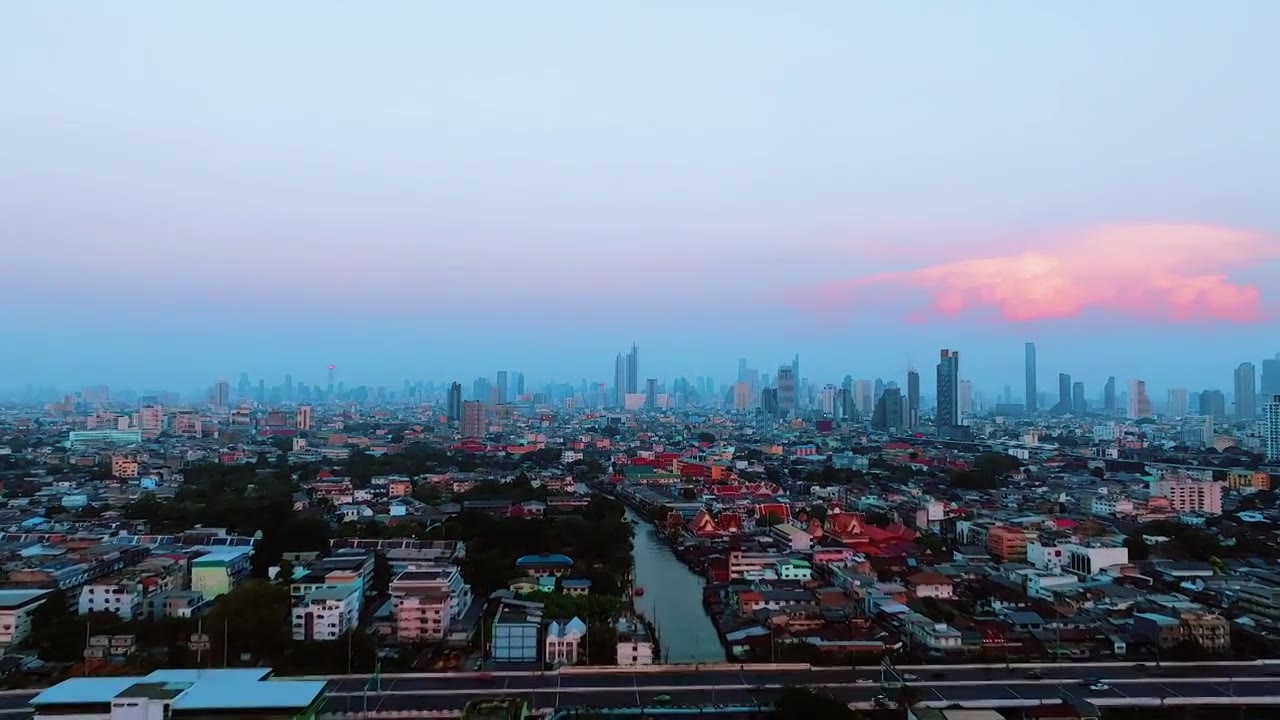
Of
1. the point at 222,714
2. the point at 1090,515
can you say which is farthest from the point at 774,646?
the point at 1090,515

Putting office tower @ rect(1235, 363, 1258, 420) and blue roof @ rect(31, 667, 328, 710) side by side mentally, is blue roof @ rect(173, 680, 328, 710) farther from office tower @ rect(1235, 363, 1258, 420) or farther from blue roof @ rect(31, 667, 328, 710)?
office tower @ rect(1235, 363, 1258, 420)

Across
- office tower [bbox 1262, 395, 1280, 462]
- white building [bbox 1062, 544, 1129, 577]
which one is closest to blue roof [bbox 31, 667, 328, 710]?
white building [bbox 1062, 544, 1129, 577]

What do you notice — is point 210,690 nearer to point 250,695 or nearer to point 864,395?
point 250,695

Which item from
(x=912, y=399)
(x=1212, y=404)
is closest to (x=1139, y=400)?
(x=1212, y=404)

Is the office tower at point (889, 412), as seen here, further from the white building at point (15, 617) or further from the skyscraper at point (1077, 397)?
the white building at point (15, 617)

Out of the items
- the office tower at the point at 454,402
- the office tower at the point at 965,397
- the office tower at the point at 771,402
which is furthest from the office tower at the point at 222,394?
the office tower at the point at 965,397
